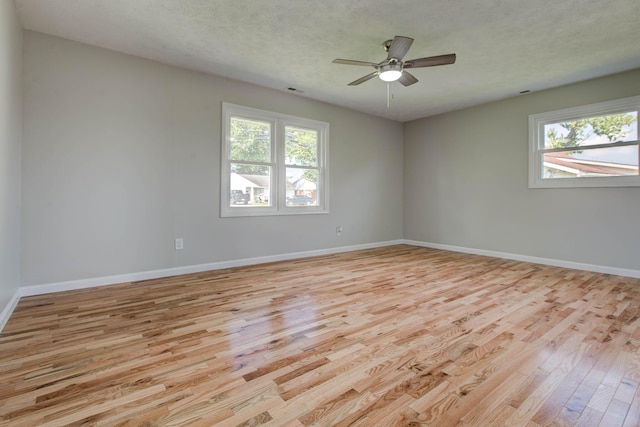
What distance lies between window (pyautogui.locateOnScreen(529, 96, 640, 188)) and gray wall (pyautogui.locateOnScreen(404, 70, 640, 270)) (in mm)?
105

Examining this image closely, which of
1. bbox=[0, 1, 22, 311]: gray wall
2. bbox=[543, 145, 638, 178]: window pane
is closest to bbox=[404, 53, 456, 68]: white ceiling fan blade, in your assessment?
bbox=[543, 145, 638, 178]: window pane

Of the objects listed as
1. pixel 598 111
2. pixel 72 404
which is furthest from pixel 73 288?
pixel 598 111

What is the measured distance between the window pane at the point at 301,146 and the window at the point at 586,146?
3418mm

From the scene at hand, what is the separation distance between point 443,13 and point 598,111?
305 cm

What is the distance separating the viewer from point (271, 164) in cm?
457

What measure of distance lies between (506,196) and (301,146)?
11.5 ft

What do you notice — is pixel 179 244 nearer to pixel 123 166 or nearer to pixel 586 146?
pixel 123 166

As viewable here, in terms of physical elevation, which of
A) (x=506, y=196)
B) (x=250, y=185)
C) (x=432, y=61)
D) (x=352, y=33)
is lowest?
(x=506, y=196)

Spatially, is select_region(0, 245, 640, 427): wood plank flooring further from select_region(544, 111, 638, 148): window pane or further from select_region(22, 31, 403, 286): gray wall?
select_region(544, 111, 638, 148): window pane

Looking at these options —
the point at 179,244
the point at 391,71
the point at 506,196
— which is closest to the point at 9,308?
the point at 179,244

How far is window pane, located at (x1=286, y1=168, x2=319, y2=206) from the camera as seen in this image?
4.86 meters

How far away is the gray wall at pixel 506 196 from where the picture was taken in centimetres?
396

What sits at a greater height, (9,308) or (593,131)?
(593,131)

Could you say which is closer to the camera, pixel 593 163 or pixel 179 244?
pixel 179 244
